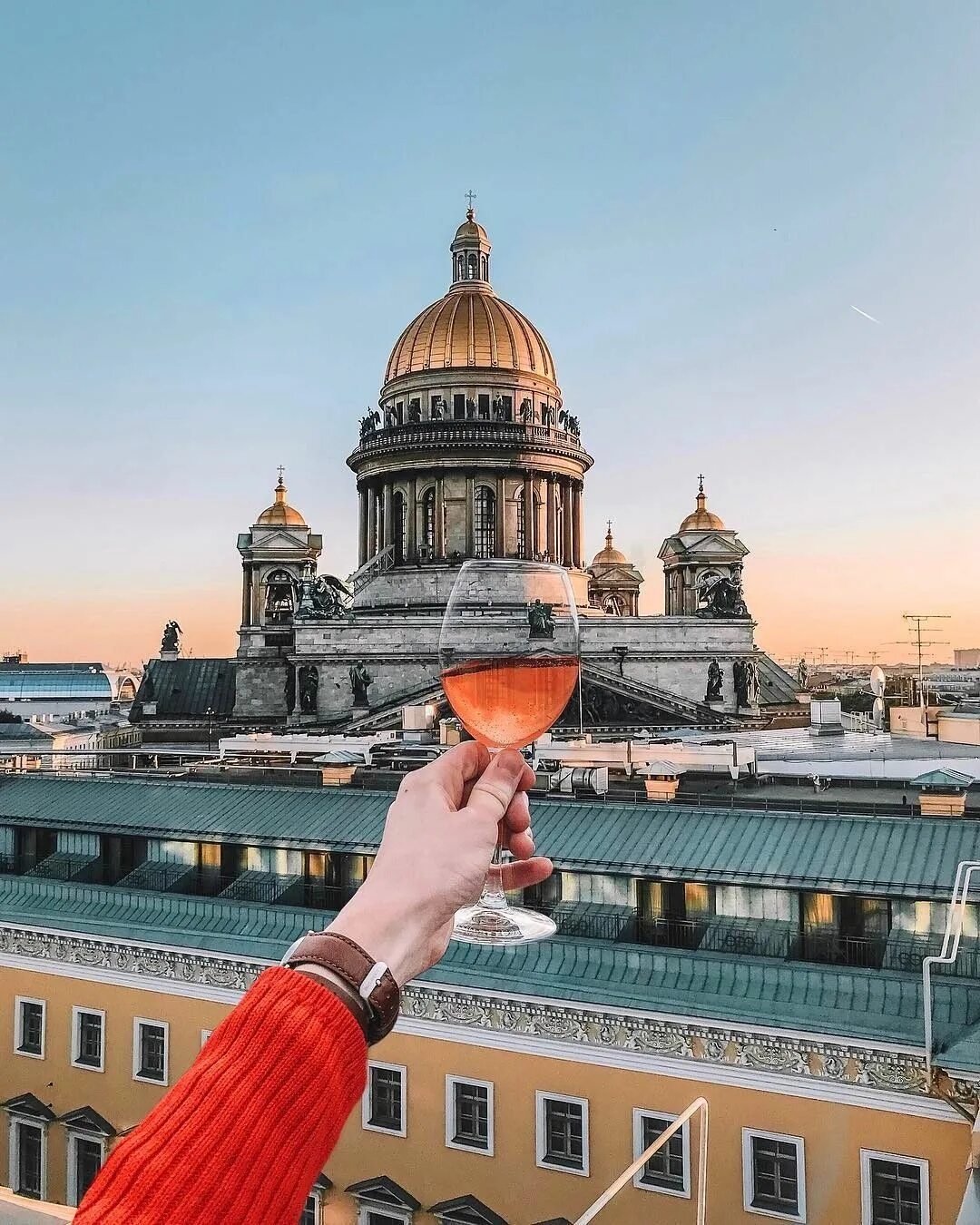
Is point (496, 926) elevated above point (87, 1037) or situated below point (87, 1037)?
above

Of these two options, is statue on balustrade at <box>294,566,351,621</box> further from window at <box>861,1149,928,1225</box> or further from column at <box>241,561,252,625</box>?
window at <box>861,1149,928,1225</box>

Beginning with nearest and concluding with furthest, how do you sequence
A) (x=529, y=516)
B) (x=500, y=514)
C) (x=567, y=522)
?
(x=500, y=514)
(x=529, y=516)
(x=567, y=522)

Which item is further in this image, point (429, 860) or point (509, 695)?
point (509, 695)

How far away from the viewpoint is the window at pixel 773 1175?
12.1 m

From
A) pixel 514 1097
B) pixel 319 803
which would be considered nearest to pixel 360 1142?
pixel 514 1097

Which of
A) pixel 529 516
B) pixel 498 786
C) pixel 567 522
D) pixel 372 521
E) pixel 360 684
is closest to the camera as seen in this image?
pixel 498 786

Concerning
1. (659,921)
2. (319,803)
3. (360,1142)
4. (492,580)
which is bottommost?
(360,1142)

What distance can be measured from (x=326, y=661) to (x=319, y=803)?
83.4 ft

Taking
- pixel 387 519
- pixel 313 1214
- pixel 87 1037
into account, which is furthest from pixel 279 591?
pixel 313 1214

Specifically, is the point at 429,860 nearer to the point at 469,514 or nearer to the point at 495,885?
the point at 495,885

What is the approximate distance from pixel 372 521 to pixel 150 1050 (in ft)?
133

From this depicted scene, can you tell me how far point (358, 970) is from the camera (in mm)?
1728

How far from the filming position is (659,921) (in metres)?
15.3

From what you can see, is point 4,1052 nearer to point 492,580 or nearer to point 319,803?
point 319,803
